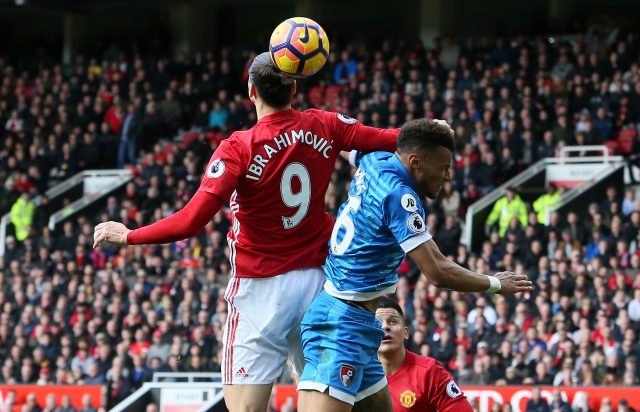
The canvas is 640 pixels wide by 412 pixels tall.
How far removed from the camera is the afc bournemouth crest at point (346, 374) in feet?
20.4

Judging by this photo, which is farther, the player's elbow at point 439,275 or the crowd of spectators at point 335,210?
the crowd of spectators at point 335,210

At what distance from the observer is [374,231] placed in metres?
6.19

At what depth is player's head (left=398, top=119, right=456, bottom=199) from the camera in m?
6.14

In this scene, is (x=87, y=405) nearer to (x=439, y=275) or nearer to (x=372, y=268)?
(x=372, y=268)

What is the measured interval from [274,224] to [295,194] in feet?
0.64

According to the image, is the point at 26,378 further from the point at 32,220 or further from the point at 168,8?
the point at 168,8

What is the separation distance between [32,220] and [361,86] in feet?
20.5

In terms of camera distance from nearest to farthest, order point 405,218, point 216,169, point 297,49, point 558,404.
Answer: point 405,218 → point 216,169 → point 297,49 → point 558,404

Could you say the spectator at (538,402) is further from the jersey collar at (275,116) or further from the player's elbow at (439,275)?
the player's elbow at (439,275)

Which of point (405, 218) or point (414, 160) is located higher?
point (414, 160)

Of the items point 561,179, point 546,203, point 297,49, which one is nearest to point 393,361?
point 297,49

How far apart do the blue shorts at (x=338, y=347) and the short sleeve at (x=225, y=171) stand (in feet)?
2.38

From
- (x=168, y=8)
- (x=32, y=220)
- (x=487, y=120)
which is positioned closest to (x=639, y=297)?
(x=487, y=120)

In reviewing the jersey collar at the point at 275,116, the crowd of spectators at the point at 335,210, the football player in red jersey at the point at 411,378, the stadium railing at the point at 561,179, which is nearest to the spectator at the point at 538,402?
the crowd of spectators at the point at 335,210
